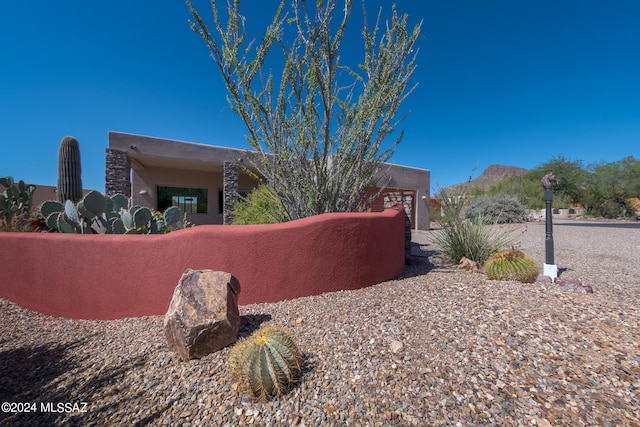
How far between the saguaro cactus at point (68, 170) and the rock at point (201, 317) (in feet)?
24.9

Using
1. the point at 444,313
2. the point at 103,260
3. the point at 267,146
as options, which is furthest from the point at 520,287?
the point at 103,260

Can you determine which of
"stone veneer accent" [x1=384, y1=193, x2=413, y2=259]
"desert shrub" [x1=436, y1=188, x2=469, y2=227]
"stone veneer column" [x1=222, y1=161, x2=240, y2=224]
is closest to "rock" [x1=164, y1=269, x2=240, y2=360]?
"stone veneer accent" [x1=384, y1=193, x2=413, y2=259]

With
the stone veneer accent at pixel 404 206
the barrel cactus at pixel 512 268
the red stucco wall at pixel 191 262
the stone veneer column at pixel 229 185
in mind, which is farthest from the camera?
the stone veneer column at pixel 229 185

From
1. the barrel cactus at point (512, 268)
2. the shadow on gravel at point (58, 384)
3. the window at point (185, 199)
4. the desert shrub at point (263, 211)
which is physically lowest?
the shadow on gravel at point (58, 384)

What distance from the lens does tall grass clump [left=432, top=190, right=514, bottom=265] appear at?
5207mm

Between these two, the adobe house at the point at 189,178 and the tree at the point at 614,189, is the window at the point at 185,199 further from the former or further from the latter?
the tree at the point at 614,189

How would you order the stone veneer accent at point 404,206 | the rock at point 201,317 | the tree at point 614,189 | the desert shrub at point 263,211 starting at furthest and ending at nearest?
1. the tree at point 614,189
2. the stone veneer accent at point 404,206
3. the desert shrub at point 263,211
4. the rock at point 201,317

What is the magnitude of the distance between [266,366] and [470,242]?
16.0ft

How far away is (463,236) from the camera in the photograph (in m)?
5.37

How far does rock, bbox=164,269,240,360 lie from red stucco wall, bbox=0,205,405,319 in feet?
2.08

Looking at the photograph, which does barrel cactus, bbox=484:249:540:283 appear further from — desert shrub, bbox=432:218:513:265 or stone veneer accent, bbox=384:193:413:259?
stone veneer accent, bbox=384:193:413:259

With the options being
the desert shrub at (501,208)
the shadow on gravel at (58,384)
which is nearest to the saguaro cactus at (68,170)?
the shadow on gravel at (58,384)

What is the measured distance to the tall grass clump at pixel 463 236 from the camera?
5.21 m

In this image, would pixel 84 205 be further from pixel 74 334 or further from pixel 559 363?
pixel 559 363
